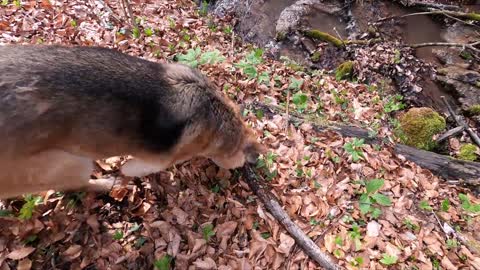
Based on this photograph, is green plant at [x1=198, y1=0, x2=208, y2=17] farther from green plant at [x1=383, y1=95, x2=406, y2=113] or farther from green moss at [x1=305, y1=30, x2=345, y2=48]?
green plant at [x1=383, y1=95, x2=406, y2=113]

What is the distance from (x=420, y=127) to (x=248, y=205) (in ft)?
12.5

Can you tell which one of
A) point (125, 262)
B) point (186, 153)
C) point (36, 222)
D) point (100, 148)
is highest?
point (100, 148)

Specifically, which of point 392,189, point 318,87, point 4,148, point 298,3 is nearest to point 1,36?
point 4,148

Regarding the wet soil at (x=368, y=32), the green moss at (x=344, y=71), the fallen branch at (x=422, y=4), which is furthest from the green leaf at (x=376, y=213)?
the fallen branch at (x=422, y=4)

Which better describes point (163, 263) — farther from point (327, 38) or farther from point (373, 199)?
point (327, 38)


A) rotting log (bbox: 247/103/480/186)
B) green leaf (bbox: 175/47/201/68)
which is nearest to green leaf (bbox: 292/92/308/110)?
rotting log (bbox: 247/103/480/186)

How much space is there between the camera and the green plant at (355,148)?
498 centimetres

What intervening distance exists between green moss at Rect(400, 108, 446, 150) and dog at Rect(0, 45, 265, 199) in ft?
12.4

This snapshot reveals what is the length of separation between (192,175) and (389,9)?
7875 millimetres

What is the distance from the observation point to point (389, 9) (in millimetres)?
9859

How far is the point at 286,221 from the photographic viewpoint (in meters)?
4.11

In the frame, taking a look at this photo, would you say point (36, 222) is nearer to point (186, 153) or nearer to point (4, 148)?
point (4, 148)

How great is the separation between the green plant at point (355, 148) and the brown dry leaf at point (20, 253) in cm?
372

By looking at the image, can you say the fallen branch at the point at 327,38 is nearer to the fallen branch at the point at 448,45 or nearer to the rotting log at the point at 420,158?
the fallen branch at the point at 448,45
